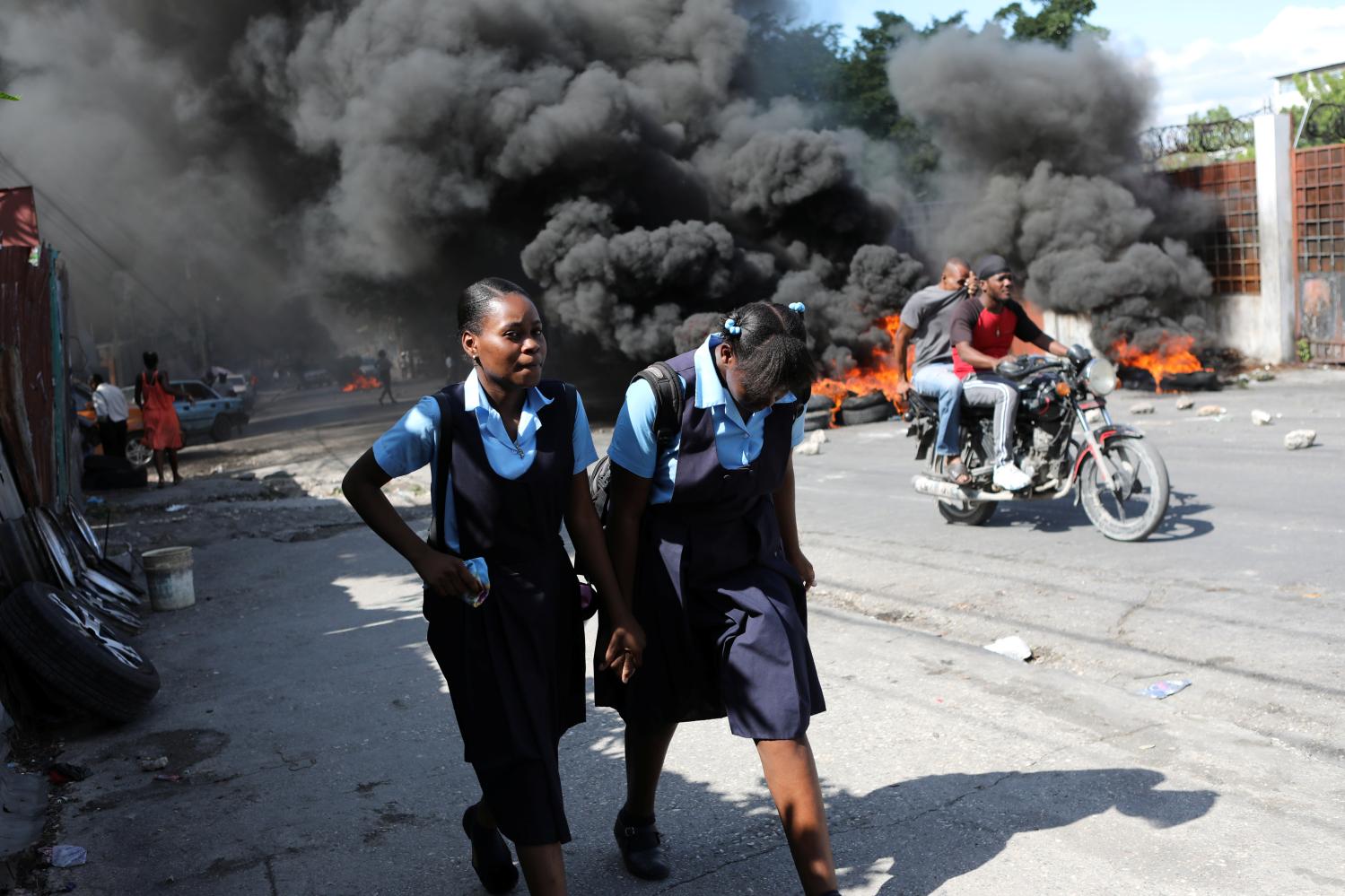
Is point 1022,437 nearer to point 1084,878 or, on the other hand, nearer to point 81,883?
point 1084,878

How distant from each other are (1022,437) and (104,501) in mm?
10221

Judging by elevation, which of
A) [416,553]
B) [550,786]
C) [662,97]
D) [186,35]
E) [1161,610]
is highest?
[186,35]

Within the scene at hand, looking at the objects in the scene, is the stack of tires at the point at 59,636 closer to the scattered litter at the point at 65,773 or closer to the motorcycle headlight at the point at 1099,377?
the scattered litter at the point at 65,773

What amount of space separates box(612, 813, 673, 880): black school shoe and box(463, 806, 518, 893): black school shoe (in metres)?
0.31

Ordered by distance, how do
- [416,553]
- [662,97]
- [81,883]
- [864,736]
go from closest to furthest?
[416,553], [81,883], [864,736], [662,97]

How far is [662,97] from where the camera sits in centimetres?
2527

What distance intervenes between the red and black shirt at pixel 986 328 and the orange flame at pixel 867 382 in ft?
26.4

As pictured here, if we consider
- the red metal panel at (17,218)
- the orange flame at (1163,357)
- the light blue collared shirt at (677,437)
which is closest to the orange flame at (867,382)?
the orange flame at (1163,357)

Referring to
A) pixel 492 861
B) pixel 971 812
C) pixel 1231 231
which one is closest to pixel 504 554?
pixel 492 861

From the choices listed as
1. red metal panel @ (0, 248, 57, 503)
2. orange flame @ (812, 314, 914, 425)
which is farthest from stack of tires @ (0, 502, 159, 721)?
orange flame @ (812, 314, 914, 425)

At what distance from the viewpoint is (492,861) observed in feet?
Result: 10.2

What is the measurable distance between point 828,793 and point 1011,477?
402 cm

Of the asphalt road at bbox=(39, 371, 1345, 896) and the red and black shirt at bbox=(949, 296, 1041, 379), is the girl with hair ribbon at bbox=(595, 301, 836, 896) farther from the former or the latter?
the red and black shirt at bbox=(949, 296, 1041, 379)

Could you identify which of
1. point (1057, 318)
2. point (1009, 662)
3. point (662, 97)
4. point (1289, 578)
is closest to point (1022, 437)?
point (1289, 578)
